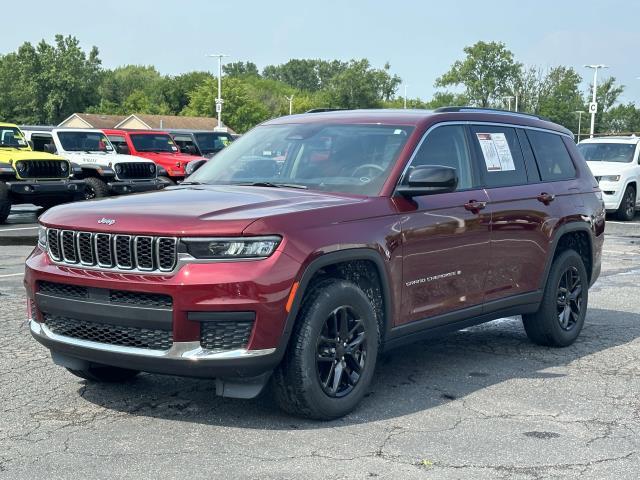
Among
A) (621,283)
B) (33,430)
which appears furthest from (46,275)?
(621,283)

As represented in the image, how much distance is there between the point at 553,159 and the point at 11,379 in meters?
4.30

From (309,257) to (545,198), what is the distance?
2726mm

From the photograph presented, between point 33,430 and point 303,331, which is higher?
point 303,331

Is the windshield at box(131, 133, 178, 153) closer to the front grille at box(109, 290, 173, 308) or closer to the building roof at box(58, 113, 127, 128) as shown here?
the front grille at box(109, 290, 173, 308)

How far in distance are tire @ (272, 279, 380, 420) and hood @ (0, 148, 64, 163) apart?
14.5 metres

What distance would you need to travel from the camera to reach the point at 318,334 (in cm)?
493

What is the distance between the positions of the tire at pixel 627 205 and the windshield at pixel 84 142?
11.7 m

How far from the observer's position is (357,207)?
17.4 ft

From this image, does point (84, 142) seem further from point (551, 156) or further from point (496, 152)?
point (496, 152)

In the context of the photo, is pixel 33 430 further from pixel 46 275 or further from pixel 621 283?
pixel 621 283

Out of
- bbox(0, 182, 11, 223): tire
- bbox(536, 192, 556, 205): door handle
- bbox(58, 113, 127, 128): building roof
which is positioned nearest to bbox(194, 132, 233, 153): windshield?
bbox(0, 182, 11, 223): tire

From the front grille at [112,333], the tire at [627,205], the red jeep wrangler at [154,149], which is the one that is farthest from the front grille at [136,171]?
the front grille at [112,333]

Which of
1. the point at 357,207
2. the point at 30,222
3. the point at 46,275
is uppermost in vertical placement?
the point at 357,207

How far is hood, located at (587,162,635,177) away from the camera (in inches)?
819
